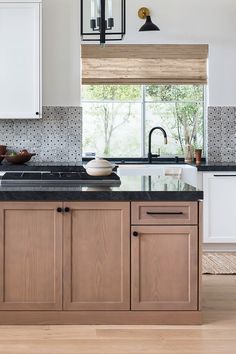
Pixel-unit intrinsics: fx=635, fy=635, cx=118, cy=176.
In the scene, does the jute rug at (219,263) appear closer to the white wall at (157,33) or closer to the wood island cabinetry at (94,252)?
the wood island cabinetry at (94,252)

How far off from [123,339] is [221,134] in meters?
3.87

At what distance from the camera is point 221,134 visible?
7.10 metres

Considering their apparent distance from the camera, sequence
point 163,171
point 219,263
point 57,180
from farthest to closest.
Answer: point 163,171
point 219,263
point 57,180

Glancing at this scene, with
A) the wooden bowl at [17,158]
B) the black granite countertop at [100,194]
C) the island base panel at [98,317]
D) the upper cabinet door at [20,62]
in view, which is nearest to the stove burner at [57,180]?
the black granite countertop at [100,194]

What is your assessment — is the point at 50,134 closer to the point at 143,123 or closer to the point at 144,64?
the point at 143,123

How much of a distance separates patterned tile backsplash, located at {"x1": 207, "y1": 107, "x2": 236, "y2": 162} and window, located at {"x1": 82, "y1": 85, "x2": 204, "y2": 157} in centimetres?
22

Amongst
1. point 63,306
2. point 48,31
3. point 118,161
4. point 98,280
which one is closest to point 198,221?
point 98,280

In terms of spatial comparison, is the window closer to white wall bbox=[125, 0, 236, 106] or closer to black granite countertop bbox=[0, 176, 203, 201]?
white wall bbox=[125, 0, 236, 106]

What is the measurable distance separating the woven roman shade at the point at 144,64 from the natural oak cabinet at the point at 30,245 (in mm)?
3436

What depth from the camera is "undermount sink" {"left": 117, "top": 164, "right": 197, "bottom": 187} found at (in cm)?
631

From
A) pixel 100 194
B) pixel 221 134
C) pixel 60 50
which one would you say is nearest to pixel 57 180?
pixel 100 194

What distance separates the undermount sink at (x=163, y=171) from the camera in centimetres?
631

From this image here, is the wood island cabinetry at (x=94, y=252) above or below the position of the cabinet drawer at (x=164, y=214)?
below

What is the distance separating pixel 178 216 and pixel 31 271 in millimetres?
956
